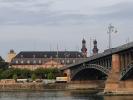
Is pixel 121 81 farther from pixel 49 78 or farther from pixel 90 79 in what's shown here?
pixel 49 78

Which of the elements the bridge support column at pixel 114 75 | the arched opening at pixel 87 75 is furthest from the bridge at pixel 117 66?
the arched opening at pixel 87 75

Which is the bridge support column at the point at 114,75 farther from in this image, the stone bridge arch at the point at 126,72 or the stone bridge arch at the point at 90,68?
the stone bridge arch at the point at 90,68

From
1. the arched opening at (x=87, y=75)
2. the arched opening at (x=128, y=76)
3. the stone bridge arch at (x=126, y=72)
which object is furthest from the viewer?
the arched opening at (x=87, y=75)

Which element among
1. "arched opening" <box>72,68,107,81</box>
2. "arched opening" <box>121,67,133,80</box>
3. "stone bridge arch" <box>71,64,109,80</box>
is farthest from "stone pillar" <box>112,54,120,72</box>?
"arched opening" <box>72,68,107,81</box>

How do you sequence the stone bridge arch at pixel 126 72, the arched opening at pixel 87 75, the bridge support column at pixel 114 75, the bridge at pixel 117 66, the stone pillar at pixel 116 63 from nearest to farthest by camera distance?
the stone bridge arch at pixel 126 72
the bridge at pixel 117 66
the stone pillar at pixel 116 63
the bridge support column at pixel 114 75
the arched opening at pixel 87 75

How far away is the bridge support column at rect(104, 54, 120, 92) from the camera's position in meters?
130

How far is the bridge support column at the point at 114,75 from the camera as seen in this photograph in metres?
130

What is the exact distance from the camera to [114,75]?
5157 inches

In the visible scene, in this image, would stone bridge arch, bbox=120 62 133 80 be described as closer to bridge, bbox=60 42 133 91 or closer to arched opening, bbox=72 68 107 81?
bridge, bbox=60 42 133 91

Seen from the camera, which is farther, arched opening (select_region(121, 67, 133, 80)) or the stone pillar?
the stone pillar

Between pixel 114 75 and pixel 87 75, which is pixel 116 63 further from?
pixel 87 75

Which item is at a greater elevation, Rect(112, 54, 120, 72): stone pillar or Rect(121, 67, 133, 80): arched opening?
Rect(112, 54, 120, 72): stone pillar

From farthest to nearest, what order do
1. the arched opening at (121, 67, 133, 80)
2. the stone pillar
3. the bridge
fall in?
the stone pillar
the bridge
the arched opening at (121, 67, 133, 80)

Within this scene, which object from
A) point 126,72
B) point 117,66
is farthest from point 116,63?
point 126,72
